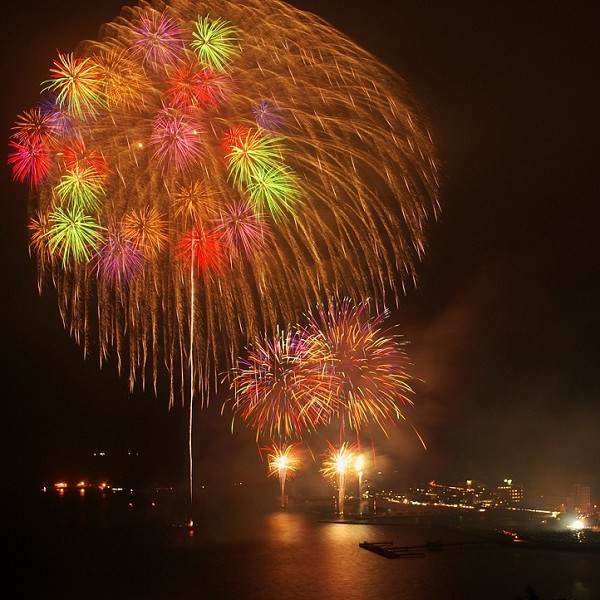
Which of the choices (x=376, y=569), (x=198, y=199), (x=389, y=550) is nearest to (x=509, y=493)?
(x=389, y=550)

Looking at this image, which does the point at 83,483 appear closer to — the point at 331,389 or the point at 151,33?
the point at 331,389

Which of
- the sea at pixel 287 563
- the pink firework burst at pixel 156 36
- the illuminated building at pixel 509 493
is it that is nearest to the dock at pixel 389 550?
the sea at pixel 287 563

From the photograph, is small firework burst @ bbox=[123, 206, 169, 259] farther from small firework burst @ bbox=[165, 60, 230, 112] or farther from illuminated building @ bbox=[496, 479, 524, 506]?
illuminated building @ bbox=[496, 479, 524, 506]

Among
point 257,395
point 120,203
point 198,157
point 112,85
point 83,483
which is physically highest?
point 112,85

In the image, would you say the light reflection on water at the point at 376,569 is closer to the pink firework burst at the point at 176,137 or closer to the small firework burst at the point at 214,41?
the pink firework burst at the point at 176,137

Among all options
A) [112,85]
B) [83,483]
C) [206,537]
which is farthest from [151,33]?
[83,483]

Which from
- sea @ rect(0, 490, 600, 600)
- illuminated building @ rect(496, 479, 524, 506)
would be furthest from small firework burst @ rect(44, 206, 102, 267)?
illuminated building @ rect(496, 479, 524, 506)
